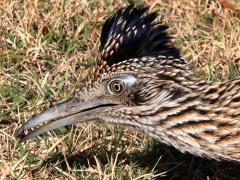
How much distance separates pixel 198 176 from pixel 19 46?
6.62 feet

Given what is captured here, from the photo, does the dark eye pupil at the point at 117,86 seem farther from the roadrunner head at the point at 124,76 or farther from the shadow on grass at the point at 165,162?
the shadow on grass at the point at 165,162

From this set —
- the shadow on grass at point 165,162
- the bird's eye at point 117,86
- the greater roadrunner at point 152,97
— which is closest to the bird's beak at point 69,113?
the greater roadrunner at point 152,97

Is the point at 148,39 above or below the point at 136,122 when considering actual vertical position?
above

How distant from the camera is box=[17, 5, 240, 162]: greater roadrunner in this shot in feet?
17.0

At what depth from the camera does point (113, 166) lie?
240 inches

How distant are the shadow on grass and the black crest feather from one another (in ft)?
4.08

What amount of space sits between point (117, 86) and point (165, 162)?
1408 millimetres

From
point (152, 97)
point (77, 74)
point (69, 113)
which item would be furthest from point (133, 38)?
point (77, 74)

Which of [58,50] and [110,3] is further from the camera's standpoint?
[110,3]

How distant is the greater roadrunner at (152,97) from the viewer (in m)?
5.18

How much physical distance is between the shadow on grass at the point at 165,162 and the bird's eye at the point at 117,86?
1173mm

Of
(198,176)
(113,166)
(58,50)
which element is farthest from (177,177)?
(58,50)

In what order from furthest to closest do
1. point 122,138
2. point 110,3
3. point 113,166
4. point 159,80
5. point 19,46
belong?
point 110,3 → point 19,46 → point 122,138 → point 113,166 → point 159,80

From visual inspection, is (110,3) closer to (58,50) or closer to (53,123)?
(58,50)
